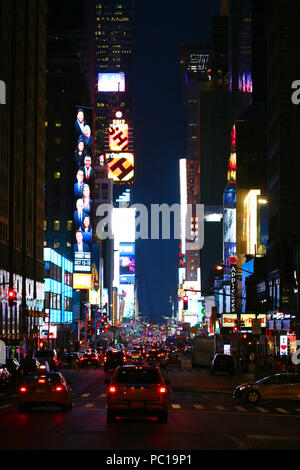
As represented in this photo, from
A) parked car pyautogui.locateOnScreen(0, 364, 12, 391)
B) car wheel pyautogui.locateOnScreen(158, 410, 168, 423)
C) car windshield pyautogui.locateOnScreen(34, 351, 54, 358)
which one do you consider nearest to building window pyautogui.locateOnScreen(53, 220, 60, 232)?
car windshield pyautogui.locateOnScreen(34, 351, 54, 358)

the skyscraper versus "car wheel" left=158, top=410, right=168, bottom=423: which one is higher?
the skyscraper

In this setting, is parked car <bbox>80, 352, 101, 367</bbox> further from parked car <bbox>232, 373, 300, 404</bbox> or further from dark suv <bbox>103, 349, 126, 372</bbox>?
parked car <bbox>232, 373, 300, 404</bbox>

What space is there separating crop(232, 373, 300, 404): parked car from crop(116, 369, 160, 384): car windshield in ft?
41.0

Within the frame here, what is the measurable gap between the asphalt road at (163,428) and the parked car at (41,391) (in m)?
0.45

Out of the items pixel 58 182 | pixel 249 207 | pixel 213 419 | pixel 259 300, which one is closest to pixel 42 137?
pixel 249 207

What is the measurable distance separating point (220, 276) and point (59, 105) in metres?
51.7

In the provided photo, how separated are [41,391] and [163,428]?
7553 mm

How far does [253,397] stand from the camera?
39.3 meters

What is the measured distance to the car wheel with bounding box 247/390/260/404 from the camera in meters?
39.3

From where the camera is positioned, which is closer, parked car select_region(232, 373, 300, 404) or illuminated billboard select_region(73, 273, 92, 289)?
parked car select_region(232, 373, 300, 404)

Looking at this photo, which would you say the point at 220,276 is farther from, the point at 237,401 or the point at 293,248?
the point at 237,401

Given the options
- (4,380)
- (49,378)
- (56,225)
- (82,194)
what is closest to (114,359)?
(4,380)

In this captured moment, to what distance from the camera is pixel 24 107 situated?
114 metres

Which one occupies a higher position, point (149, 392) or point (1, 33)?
point (1, 33)
